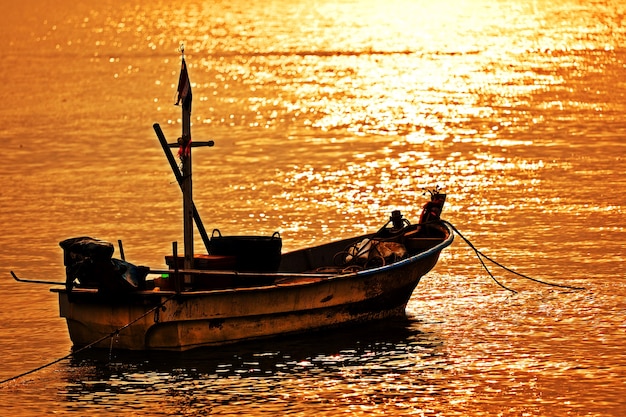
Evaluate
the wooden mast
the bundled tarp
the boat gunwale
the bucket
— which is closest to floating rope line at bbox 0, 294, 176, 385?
the boat gunwale

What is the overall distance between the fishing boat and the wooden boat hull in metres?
0.01

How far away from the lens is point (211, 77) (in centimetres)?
4706

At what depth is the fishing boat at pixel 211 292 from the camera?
1535cm

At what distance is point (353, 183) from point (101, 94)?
17.2 metres

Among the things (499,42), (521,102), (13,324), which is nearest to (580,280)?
(13,324)

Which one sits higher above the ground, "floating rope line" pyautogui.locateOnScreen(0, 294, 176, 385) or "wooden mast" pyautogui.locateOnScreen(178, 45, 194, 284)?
"wooden mast" pyautogui.locateOnScreen(178, 45, 194, 284)

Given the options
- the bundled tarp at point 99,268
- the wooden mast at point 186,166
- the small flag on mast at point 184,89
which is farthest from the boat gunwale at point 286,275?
the small flag on mast at point 184,89

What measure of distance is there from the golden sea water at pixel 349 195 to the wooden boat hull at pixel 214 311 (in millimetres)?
197

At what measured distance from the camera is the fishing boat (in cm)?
1535

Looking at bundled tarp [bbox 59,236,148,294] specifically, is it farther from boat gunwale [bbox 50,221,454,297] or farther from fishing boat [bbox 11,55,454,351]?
boat gunwale [bbox 50,221,454,297]

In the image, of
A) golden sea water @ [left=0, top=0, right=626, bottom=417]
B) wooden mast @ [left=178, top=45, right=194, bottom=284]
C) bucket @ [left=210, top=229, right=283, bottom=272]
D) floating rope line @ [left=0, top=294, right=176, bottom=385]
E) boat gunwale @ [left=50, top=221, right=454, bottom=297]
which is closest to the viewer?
golden sea water @ [left=0, top=0, right=626, bottom=417]

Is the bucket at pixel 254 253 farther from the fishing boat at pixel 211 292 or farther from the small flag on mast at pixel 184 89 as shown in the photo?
the small flag on mast at pixel 184 89

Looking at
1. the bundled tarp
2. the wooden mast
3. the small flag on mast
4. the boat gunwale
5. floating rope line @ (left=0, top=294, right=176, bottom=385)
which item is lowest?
floating rope line @ (left=0, top=294, right=176, bottom=385)

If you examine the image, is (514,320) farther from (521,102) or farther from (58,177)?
(521,102)
